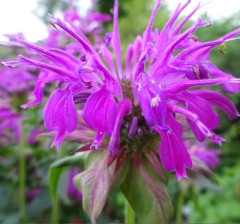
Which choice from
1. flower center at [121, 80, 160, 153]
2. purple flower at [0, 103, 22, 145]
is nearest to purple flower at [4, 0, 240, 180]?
flower center at [121, 80, 160, 153]

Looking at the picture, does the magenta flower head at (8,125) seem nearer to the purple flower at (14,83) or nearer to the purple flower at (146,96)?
the purple flower at (14,83)

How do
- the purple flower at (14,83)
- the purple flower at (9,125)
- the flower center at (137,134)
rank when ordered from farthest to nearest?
the purple flower at (14,83)
the purple flower at (9,125)
the flower center at (137,134)

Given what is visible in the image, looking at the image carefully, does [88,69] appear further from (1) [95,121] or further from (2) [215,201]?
(2) [215,201]

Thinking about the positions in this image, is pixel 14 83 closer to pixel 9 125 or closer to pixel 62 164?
pixel 9 125

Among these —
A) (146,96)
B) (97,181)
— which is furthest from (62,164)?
(146,96)

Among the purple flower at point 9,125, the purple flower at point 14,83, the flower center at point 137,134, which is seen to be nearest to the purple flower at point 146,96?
the flower center at point 137,134

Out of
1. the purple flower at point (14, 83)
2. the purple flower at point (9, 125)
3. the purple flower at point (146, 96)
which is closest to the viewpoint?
the purple flower at point (146, 96)

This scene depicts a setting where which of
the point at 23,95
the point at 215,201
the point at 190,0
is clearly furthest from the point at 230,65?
the point at 190,0
